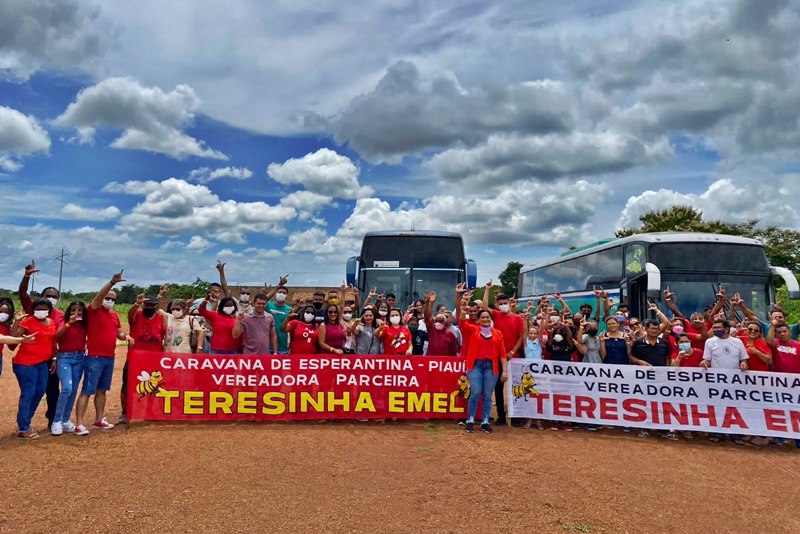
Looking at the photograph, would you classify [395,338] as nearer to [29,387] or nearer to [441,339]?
[441,339]

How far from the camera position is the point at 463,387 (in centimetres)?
862

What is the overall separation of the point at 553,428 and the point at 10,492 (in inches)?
270

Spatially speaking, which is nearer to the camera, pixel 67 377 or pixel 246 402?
pixel 67 377

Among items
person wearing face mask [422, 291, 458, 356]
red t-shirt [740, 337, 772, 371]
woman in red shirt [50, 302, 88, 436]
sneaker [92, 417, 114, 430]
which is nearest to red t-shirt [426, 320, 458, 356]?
person wearing face mask [422, 291, 458, 356]

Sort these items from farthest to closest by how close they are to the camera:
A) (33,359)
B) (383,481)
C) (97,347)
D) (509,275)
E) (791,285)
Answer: (509,275)
(791,285)
(97,347)
(33,359)
(383,481)

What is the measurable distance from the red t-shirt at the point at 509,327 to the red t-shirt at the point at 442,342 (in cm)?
75

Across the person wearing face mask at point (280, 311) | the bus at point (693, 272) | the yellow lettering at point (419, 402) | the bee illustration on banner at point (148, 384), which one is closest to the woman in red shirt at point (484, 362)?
the yellow lettering at point (419, 402)

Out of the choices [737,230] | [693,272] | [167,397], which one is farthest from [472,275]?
[737,230]

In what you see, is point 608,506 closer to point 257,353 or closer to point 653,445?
point 653,445

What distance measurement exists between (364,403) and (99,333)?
3.85 metres

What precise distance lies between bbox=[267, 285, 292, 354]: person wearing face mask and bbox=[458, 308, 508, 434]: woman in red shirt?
10.7 ft

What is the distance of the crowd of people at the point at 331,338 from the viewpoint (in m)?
7.41

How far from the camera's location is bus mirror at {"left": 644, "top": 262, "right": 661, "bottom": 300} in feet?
38.0

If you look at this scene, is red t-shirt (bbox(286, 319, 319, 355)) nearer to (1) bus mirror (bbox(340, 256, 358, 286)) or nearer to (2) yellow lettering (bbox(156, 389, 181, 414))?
(2) yellow lettering (bbox(156, 389, 181, 414))
